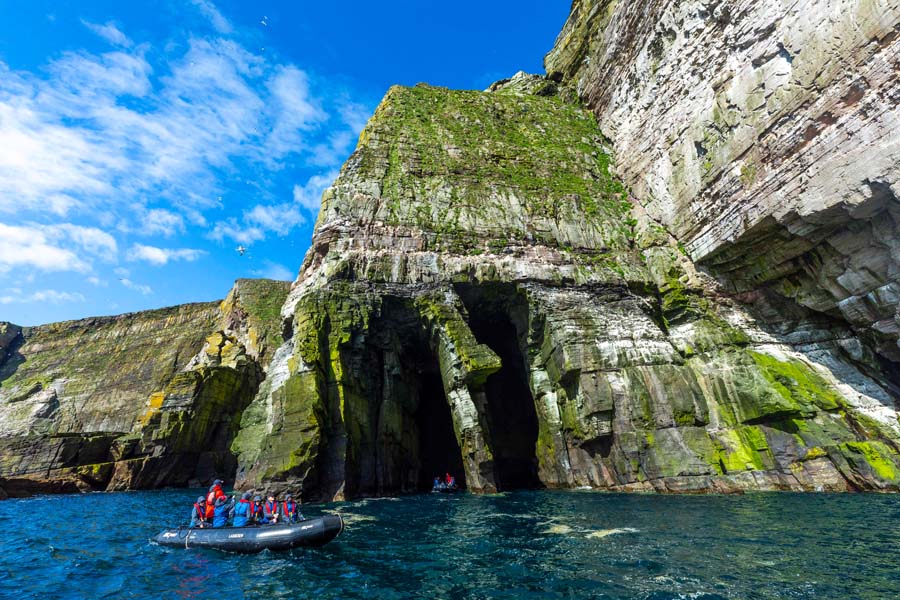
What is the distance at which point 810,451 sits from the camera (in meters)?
20.6

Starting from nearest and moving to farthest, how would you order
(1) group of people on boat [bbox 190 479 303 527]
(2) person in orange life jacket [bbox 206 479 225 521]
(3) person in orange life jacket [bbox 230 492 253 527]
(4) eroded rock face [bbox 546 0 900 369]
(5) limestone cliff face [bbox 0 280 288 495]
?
1. (3) person in orange life jacket [bbox 230 492 253 527]
2. (1) group of people on boat [bbox 190 479 303 527]
3. (2) person in orange life jacket [bbox 206 479 225 521]
4. (4) eroded rock face [bbox 546 0 900 369]
5. (5) limestone cliff face [bbox 0 280 288 495]

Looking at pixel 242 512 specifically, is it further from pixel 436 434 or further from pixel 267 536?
pixel 436 434

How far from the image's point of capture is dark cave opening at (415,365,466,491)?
37.1 m

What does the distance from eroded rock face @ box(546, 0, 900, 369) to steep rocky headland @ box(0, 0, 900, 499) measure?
0.12 m

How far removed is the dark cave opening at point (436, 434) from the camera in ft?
122

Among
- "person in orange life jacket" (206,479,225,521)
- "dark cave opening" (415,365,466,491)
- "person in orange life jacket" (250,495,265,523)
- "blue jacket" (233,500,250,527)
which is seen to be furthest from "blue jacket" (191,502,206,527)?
"dark cave opening" (415,365,466,491)

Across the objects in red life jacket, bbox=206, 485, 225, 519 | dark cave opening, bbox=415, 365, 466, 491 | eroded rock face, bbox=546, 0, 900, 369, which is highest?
eroded rock face, bbox=546, 0, 900, 369

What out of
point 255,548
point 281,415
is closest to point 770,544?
point 255,548

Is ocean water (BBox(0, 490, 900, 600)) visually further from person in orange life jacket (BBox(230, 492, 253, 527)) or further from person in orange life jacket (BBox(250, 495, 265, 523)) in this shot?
person in orange life jacket (BBox(250, 495, 265, 523))

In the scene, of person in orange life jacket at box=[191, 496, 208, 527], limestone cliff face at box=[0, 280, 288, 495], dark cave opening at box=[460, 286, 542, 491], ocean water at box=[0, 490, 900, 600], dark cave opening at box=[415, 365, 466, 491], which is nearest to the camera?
ocean water at box=[0, 490, 900, 600]

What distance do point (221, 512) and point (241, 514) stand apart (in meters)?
1.02

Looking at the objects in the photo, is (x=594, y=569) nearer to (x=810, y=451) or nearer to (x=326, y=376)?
(x=810, y=451)

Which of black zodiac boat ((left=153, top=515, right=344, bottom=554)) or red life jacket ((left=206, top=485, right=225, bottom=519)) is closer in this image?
black zodiac boat ((left=153, top=515, right=344, bottom=554))

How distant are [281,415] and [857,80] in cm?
3109
